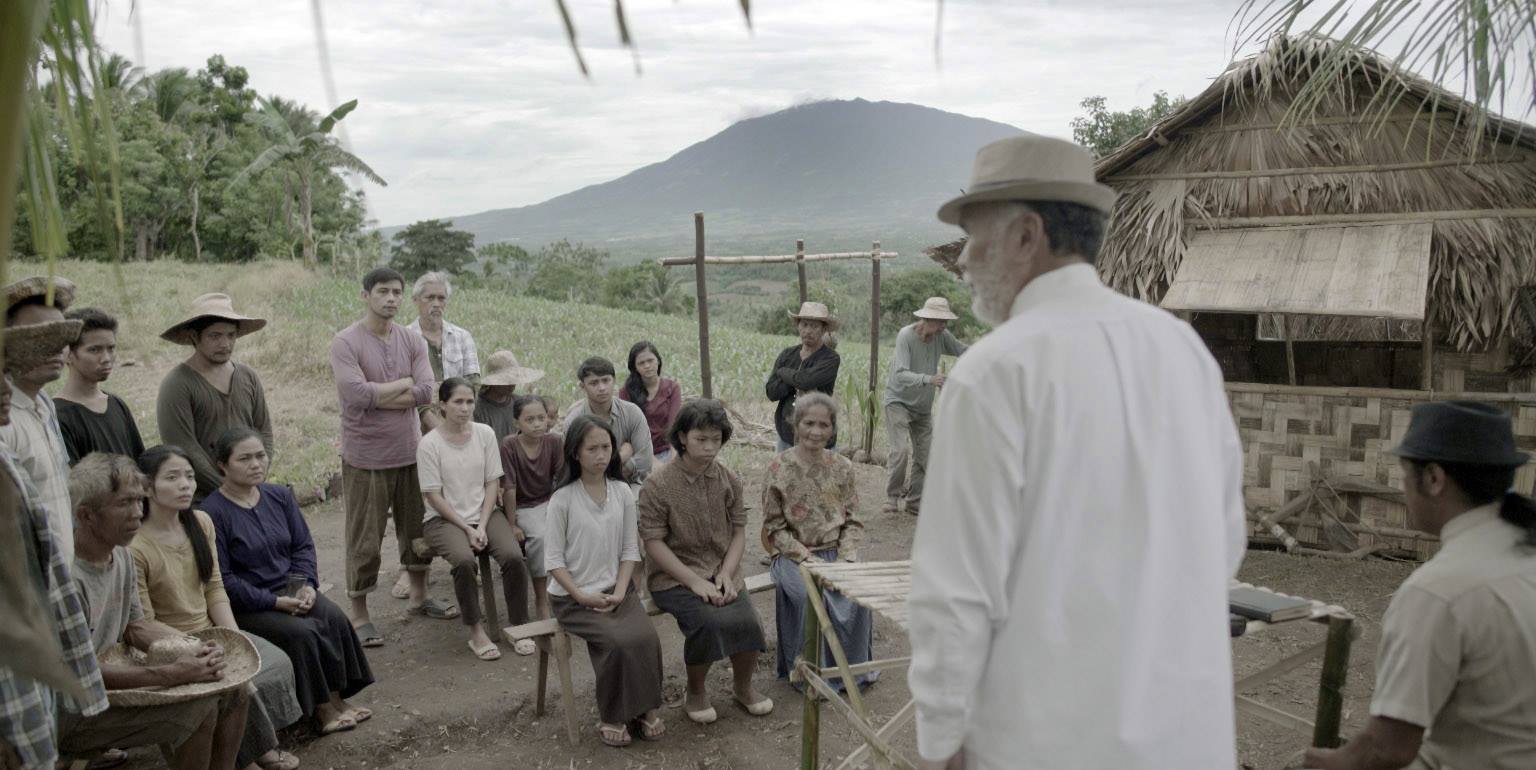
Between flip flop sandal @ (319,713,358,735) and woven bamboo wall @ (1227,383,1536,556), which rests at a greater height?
woven bamboo wall @ (1227,383,1536,556)

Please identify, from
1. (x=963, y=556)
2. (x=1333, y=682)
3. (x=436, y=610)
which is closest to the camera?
(x=963, y=556)

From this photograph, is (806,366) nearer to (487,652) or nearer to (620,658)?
(487,652)

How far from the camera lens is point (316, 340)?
43.9 ft

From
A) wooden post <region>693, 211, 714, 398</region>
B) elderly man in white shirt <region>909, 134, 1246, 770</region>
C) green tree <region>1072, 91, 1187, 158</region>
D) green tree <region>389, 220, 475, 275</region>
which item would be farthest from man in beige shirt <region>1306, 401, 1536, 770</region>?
green tree <region>389, 220, 475, 275</region>

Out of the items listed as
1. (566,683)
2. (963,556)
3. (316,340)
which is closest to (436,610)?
(566,683)

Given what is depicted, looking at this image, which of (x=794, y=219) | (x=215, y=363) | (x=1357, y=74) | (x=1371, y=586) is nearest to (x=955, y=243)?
(x=1357, y=74)

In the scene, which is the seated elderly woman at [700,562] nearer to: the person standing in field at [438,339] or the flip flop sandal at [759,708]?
the flip flop sandal at [759,708]

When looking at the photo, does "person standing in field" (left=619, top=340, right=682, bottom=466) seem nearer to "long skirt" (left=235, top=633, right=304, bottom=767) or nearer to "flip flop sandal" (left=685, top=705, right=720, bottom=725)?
"flip flop sandal" (left=685, top=705, right=720, bottom=725)

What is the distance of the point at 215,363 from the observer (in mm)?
4551

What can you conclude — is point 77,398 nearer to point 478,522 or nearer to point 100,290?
point 478,522

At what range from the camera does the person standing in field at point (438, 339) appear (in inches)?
227

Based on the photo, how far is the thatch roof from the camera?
6.06 metres

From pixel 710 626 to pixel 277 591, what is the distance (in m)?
1.67

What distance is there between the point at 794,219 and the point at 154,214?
13136cm
